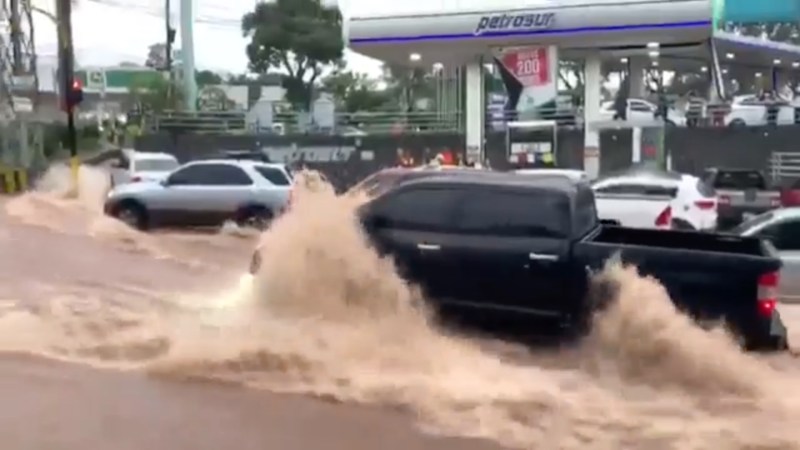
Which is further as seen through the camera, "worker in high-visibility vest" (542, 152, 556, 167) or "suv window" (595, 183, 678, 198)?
"worker in high-visibility vest" (542, 152, 556, 167)

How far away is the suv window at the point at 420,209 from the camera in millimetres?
11273

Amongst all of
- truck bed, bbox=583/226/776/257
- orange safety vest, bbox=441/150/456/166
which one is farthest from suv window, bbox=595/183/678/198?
orange safety vest, bbox=441/150/456/166

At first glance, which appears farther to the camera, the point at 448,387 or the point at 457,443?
the point at 448,387

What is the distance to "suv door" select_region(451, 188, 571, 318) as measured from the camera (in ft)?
35.4

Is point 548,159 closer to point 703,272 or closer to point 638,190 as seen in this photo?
point 638,190

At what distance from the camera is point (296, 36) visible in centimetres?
6400

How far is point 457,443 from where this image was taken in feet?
26.9

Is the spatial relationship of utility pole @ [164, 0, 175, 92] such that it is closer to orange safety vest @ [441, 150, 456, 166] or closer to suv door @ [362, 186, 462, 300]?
orange safety vest @ [441, 150, 456, 166]

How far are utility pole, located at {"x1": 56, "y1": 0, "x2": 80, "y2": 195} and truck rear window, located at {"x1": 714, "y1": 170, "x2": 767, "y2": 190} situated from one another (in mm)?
15500

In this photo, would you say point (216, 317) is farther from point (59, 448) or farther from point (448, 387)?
point (59, 448)

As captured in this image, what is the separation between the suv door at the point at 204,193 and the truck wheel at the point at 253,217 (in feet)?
0.58

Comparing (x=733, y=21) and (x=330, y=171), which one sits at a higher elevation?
(x=733, y=21)

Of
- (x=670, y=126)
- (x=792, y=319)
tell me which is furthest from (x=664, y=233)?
(x=670, y=126)

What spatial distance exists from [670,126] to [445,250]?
86.9 ft
